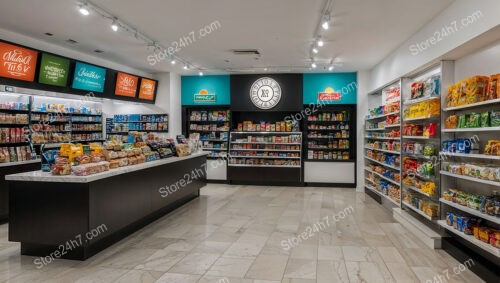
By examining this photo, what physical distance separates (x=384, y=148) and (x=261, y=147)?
12.7 feet

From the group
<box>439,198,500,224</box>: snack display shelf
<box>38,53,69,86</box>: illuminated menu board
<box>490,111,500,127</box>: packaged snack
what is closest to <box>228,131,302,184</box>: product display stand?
<box>38,53,69,86</box>: illuminated menu board

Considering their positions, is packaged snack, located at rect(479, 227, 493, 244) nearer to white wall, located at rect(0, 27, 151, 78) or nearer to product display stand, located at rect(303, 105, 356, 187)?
product display stand, located at rect(303, 105, 356, 187)

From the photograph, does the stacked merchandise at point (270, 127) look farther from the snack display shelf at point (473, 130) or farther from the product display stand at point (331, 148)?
the snack display shelf at point (473, 130)

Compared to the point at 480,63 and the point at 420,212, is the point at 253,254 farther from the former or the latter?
the point at 480,63

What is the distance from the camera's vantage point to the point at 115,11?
504cm

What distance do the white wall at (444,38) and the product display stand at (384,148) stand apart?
536mm

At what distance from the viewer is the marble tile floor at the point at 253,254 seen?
3752 millimetres

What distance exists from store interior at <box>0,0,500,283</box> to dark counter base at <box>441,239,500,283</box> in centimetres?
3

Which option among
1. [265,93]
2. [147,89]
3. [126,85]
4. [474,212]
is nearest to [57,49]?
[126,85]

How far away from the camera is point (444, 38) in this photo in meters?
4.71

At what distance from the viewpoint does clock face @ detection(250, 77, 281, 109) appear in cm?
1023

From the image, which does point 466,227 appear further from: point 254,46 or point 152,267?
point 254,46

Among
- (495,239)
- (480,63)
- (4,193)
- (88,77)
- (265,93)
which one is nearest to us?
(495,239)

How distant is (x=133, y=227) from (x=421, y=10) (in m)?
5.35
